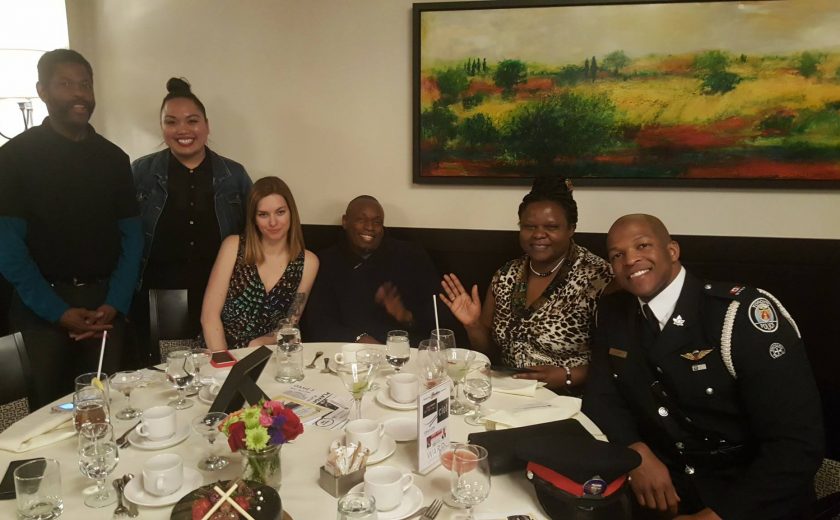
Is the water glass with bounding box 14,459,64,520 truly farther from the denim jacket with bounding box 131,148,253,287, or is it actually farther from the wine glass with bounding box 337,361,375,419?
the denim jacket with bounding box 131,148,253,287

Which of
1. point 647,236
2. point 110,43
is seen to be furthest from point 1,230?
point 647,236

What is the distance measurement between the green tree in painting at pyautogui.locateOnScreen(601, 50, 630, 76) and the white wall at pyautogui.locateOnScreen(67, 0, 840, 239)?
63 centimetres

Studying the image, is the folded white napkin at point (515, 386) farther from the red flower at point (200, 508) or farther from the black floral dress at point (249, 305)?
the black floral dress at point (249, 305)

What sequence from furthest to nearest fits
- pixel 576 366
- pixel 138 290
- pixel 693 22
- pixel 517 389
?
pixel 138 290
pixel 693 22
pixel 576 366
pixel 517 389

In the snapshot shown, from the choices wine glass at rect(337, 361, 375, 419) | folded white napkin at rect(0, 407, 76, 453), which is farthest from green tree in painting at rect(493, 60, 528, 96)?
folded white napkin at rect(0, 407, 76, 453)

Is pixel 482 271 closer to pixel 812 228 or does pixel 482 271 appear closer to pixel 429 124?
pixel 429 124

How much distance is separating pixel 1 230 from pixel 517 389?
2320 millimetres

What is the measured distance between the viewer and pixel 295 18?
3.38 m

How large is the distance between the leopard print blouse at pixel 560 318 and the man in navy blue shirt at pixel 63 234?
6.17 ft

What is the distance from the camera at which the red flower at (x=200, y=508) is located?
112cm

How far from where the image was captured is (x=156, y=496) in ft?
4.22

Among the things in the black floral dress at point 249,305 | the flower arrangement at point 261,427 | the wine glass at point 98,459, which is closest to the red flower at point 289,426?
the flower arrangement at point 261,427

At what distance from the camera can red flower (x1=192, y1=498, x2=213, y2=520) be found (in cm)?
112

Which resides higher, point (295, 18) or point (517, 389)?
point (295, 18)
